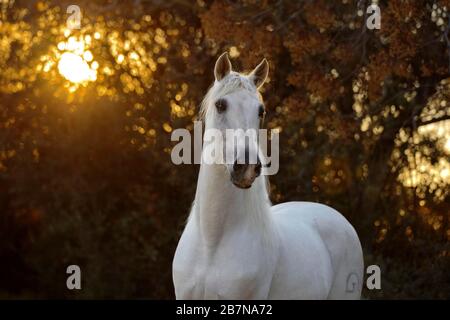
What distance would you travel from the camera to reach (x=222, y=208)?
16.5 ft

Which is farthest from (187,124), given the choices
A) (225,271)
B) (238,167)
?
(238,167)

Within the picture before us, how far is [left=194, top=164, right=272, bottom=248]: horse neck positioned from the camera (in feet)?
16.4

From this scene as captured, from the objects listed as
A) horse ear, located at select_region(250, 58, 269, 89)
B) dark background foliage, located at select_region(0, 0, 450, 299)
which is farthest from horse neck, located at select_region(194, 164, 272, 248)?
dark background foliage, located at select_region(0, 0, 450, 299)

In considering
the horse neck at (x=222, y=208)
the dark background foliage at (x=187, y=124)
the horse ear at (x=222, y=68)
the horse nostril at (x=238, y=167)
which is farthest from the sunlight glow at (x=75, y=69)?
the horse nostril at (x=238, y=167)

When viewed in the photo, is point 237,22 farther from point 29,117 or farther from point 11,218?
point 11,218

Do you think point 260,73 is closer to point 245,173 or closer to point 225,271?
point 245,173

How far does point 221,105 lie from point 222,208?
23.7 inches

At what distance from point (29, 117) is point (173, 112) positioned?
237 cm

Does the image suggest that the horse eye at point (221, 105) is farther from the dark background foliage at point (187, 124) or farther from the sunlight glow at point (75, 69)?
the sunlight glow at point (75, 69)

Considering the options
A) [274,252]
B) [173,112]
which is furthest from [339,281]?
[173,112]

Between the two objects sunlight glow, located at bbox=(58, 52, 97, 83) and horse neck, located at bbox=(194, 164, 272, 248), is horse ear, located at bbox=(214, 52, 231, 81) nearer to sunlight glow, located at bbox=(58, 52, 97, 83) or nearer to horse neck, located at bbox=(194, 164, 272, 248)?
horse neck, located at bbox=(194, 164, 272, 248)

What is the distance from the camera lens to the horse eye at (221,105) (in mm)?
4973

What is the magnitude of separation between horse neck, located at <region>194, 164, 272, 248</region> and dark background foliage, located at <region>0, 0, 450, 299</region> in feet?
15.8

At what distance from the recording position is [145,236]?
12.6 metres
